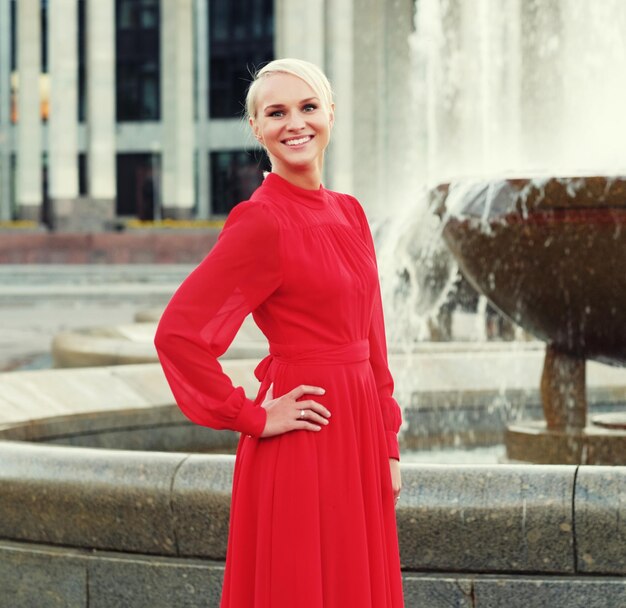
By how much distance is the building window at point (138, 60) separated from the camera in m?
61.8

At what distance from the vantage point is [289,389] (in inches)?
117

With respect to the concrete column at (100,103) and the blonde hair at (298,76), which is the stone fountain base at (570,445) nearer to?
the blonde hair at (298,76)

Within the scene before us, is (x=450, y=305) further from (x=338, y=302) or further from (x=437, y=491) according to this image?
(x=338, y=302)

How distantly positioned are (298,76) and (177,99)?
53.9 metres

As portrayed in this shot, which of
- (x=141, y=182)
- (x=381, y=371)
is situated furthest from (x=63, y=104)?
(x=381, y=371)

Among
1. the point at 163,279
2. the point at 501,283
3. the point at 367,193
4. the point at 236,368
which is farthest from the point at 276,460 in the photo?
the point at 367,193

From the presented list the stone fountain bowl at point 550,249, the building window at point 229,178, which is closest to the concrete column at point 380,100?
the building window at point 229,178

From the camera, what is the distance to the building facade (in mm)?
38281

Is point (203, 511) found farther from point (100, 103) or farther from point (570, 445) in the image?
point (100, 103)

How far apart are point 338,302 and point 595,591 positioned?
1.60 m

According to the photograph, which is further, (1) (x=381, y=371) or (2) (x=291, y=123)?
(1) (x=381, y=371)

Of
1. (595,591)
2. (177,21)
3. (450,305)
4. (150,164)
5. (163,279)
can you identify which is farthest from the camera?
(150,164)

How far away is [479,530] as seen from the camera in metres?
4.13

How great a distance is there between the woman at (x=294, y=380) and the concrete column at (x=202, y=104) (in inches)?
2215
